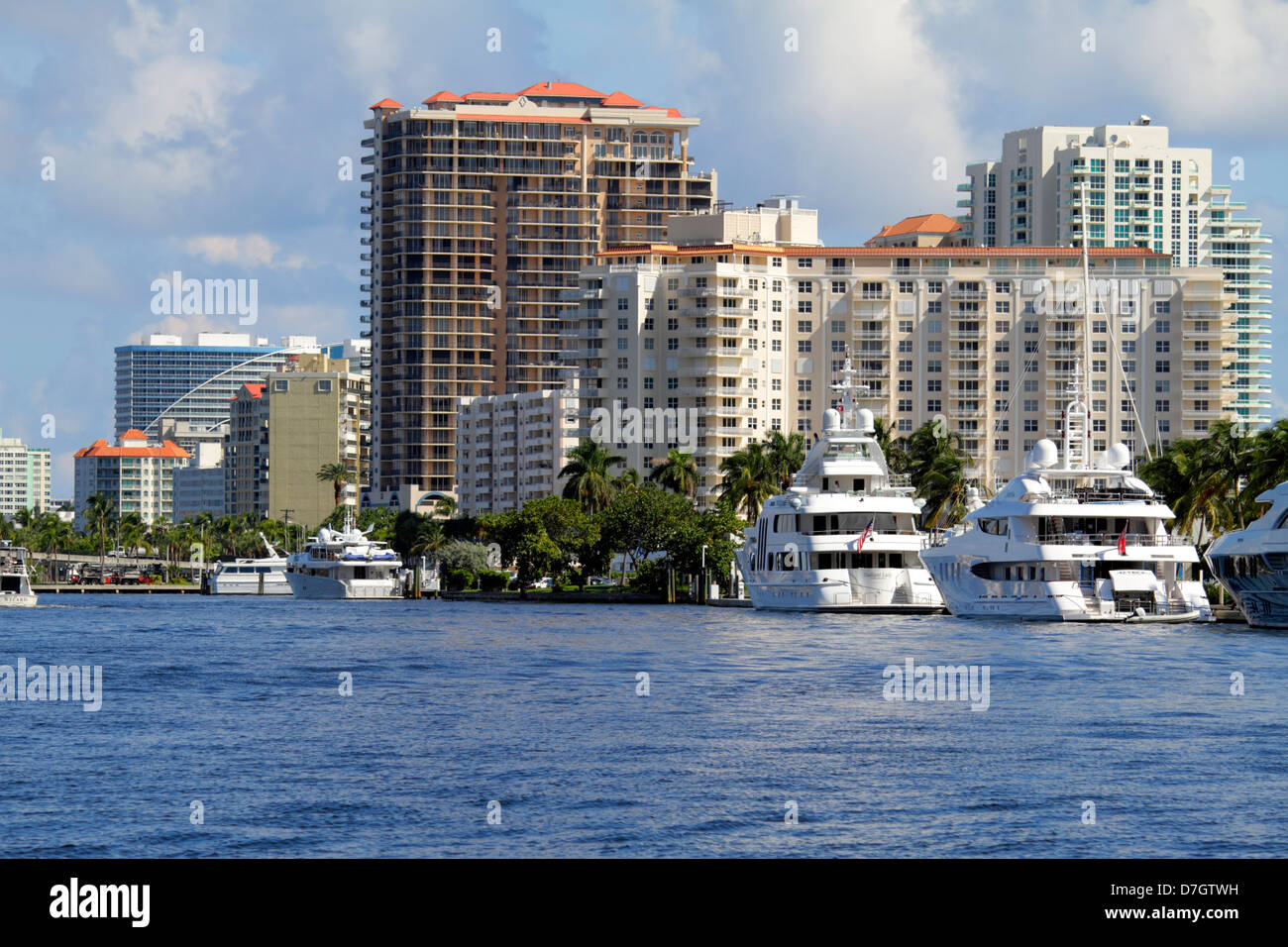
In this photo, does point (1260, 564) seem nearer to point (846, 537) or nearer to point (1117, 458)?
point (1117, 458)

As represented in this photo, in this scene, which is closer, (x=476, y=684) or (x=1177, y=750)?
(x=1177, y=750)

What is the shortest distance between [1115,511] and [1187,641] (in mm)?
13844

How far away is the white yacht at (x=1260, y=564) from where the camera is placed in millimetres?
77875

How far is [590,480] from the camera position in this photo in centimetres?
18212

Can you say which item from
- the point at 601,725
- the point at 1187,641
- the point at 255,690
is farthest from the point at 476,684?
the point at 1187,641

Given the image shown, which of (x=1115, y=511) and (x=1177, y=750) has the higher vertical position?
(x=1115, y=511)

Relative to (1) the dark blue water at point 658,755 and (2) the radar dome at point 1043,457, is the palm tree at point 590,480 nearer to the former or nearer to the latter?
(2) the radar dome at point 1043,457

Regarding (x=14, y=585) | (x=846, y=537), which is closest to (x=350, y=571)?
(x=14, y=585)

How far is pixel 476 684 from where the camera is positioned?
5762cm

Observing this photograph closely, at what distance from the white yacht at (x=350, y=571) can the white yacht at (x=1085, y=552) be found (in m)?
A: 89.1
